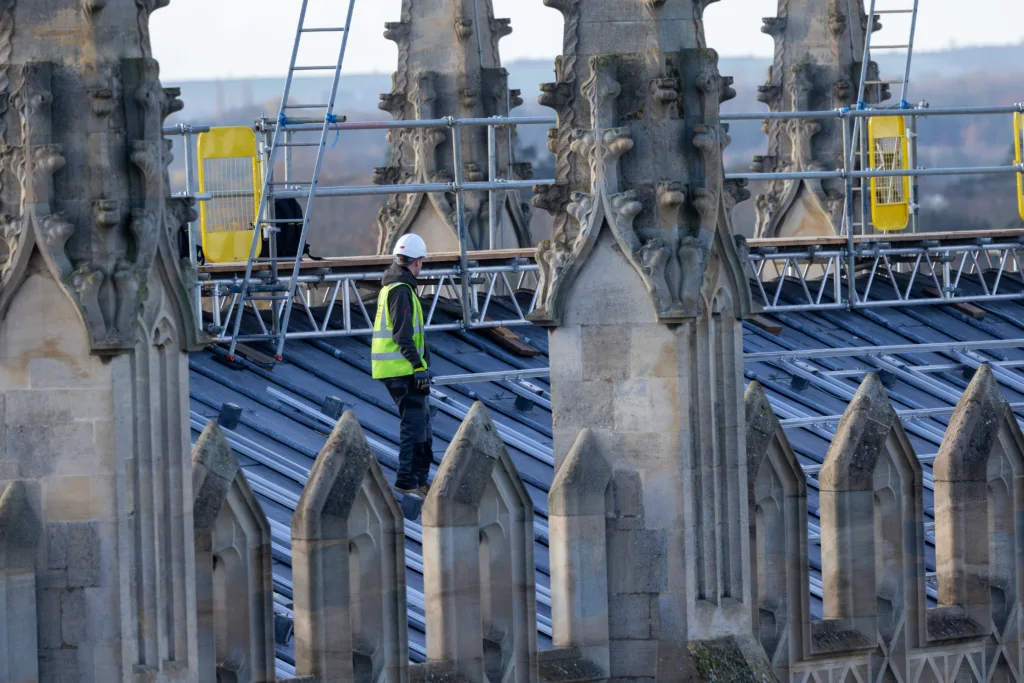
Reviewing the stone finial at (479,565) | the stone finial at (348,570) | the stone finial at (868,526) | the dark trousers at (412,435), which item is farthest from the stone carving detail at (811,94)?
the stone finial at (348,570)

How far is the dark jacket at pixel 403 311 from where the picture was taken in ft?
75.6

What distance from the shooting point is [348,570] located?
19.7 metres

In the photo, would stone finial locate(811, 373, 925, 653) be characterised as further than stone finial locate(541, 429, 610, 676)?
Yes

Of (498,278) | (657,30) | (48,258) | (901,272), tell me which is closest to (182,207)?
(48,258)

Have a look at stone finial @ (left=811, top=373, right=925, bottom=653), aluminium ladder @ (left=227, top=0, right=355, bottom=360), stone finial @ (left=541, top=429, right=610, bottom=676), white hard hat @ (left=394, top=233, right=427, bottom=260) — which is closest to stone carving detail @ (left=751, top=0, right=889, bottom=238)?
aluminium ladder @ (left=227, top=0, right=355, bottom=360)

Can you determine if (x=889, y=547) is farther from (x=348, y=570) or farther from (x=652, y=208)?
(x=348, y=570)

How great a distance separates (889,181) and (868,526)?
15611 mm

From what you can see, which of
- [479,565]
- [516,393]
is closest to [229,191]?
[516,393]

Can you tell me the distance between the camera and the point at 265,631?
19.4 metres

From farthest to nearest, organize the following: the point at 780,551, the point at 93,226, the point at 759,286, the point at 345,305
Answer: the point at 759,286 → the point at 345,305 → the point at 780,551 → the point at 93,226

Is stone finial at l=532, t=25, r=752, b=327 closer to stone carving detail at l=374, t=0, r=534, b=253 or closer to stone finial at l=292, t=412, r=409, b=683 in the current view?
stone finial at l=292, t=412, r=409, b=683

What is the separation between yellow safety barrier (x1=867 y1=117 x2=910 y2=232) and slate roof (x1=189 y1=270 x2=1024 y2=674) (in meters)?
2.44

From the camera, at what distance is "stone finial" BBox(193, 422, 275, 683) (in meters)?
19.4

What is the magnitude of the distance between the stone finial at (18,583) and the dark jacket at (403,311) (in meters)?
5.13
